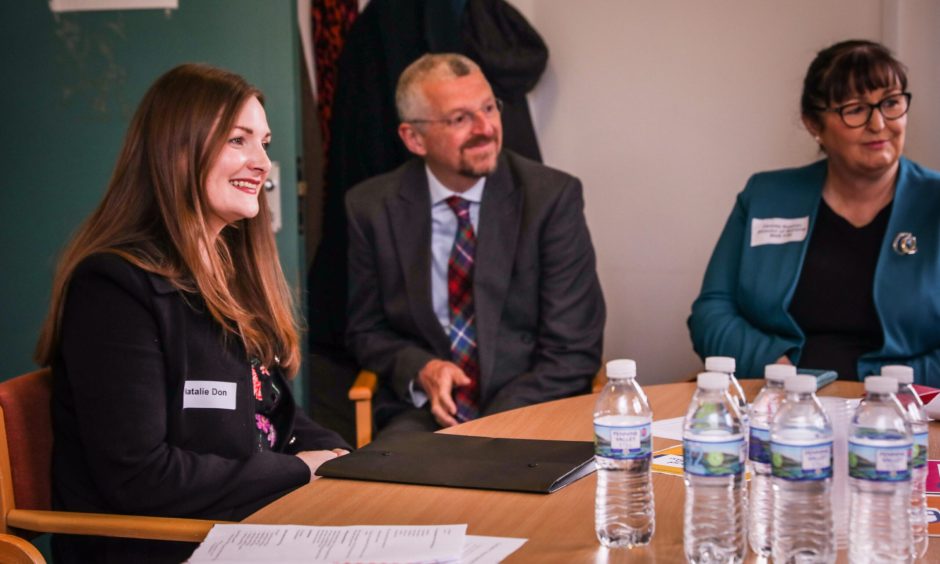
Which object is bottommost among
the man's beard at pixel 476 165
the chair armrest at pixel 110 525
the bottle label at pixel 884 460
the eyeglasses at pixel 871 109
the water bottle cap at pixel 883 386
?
the chair armrest at pixel 110 525

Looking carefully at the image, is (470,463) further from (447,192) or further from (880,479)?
(447,192)

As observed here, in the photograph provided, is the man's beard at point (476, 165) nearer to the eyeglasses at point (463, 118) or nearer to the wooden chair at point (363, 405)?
the eyeglasses at point (463, 118)

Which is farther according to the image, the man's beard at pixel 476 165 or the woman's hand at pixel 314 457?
the man's beard at pixel 476 165

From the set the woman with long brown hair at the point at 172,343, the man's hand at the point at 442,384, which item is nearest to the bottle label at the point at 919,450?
the woman with long brown hair at the point at 172,343

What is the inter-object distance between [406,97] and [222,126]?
1.41 m

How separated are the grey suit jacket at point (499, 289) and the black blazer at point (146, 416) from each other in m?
1.11

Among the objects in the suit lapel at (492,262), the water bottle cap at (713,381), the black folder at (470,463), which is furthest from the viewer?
the suit lapel at (492,262)

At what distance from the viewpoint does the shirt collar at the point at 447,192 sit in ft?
11.0

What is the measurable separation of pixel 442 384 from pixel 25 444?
1293mm

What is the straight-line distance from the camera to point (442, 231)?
133 inches

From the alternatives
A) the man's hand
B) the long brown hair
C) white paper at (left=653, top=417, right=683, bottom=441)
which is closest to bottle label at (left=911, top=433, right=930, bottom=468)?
white paper at (left=653, top=417, right=683, bottom=441)

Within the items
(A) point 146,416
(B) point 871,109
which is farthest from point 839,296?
(A) point 146,416

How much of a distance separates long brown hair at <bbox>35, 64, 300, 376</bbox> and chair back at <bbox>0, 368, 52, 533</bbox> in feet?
0.24

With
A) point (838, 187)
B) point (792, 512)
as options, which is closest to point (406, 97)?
point (838, 187)
